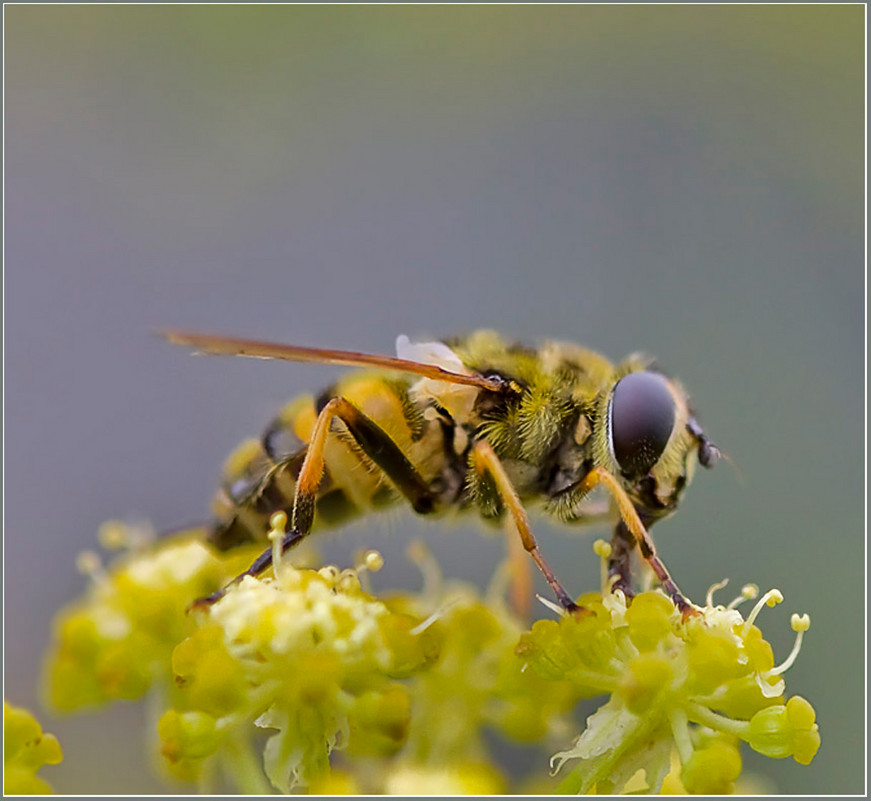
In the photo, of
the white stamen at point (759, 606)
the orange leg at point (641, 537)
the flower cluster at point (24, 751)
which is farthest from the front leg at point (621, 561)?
the flower cluster at point (24, 751)

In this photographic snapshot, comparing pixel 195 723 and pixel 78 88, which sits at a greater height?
pixel 78 88

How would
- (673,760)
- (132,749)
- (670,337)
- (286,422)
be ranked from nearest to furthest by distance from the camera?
(673,760)
(286,422)
(132,749)
(670,337)

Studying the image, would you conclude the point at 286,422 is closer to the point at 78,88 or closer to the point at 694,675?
the point at 694,675

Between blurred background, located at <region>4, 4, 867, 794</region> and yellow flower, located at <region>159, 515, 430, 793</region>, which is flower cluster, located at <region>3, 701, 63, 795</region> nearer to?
yellow flower, located at <region>159, 515, 430, 793</region>

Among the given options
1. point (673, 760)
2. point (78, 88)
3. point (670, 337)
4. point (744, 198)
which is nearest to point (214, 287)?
point (78, 88)

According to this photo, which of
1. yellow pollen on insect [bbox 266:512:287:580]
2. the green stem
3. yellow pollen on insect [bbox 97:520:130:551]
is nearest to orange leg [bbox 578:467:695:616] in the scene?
the green stem

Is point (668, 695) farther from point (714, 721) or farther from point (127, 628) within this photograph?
point (127, 628)

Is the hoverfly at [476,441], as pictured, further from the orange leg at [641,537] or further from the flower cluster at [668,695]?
the flower cluster at [668,695]
